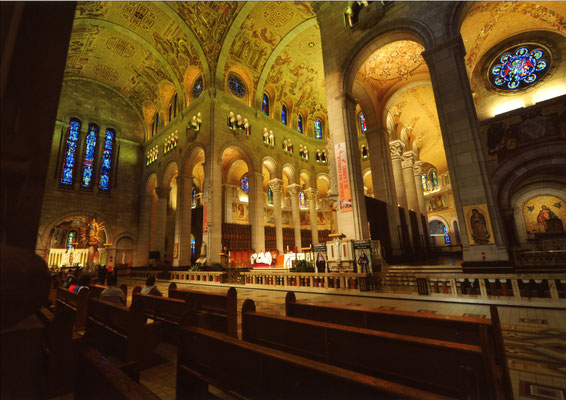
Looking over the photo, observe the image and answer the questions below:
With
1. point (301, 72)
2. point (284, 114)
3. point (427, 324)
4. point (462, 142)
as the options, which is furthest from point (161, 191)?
point (427, 324)

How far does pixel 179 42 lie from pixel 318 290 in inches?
669

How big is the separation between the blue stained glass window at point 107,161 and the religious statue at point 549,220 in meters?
27.8

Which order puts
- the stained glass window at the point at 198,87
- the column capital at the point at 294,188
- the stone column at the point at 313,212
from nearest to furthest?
the stained glass window at the point at 198,87
the stone column at the point at 313,212
the column capital at the point at 294,188

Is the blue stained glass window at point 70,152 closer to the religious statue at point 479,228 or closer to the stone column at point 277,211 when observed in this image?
the stone column at point 277,211

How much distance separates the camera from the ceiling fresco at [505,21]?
10.4 meters

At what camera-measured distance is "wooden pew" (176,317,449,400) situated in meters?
0.92

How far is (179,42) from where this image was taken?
51.2ft

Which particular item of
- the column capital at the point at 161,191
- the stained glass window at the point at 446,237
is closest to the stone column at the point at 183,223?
the column capital at the point at 161,191

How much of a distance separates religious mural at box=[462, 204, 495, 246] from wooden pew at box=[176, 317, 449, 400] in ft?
25.6

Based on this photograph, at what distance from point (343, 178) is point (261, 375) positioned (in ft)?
30.9

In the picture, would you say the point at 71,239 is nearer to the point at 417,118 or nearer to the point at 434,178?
the point at 417,118

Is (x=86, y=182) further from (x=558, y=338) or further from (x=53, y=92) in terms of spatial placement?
(x=558, y=338)

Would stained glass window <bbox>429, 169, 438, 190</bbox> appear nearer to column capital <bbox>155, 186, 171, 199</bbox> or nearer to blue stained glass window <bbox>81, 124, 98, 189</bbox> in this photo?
column capital <bbox>155, 186, 171, 199</bbox>

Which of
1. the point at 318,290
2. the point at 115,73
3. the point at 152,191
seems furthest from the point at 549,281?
the point at 115,73
